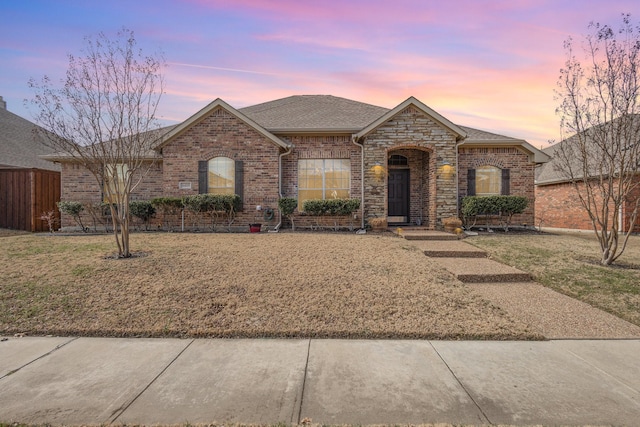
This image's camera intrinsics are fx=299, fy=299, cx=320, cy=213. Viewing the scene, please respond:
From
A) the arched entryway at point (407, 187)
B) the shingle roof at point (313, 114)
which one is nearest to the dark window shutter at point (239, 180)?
the shingle roof at point (313, 114)

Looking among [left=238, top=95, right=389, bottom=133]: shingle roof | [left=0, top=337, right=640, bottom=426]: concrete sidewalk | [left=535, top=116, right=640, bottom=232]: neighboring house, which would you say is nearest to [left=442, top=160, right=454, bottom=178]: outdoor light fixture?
[left=238, top=95, right=389, bottom=133]: shingle roof

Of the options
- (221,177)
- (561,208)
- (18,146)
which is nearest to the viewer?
(221,177)

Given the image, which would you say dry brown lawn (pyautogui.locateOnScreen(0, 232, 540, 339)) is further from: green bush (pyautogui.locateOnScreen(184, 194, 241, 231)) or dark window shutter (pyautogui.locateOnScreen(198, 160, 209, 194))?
dark window shutter (pyautogui.locateOnScreen(198, 160, 209, 194))

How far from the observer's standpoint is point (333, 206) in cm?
1060

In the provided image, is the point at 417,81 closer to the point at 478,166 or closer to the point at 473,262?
the point at 478,166

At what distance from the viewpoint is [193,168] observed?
1104 cm

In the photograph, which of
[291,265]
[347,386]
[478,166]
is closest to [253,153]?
[291,265]

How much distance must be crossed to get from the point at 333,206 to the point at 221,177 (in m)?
4.30

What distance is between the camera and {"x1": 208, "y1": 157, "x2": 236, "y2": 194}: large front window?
11.1 metres

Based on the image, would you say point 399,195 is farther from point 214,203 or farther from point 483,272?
point 214,203

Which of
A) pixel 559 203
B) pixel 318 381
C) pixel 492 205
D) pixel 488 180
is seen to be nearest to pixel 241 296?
pixel 318 381

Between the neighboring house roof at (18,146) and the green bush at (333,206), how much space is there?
14488 mm

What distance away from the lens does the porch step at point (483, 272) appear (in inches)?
219

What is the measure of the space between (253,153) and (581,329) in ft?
32.6
